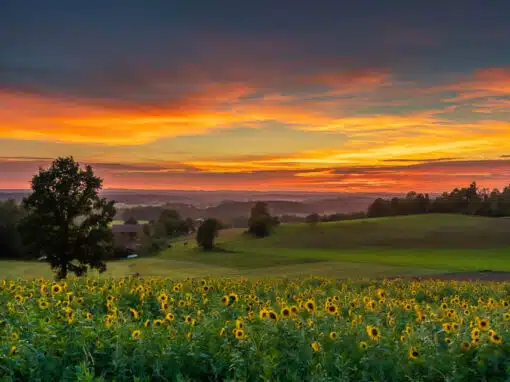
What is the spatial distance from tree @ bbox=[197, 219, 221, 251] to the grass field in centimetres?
195

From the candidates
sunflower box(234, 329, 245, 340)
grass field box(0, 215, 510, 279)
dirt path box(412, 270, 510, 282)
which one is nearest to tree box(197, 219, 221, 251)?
grass field box(0, 215, 510, 279)

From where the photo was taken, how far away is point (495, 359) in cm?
638

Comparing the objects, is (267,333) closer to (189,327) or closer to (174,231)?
(189,327)

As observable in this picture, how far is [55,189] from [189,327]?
3563cm

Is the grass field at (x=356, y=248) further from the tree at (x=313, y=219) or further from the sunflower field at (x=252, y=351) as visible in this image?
the sunflower field at (x=252, y=351)

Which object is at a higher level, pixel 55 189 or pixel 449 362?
pixel 55 189

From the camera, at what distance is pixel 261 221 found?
310 feet

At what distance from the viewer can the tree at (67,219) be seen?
39.9 m

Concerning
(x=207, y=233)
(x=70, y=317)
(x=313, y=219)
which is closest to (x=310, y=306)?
(x=70, y=317)

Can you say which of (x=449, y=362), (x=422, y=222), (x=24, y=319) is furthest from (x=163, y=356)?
(x=422, y=222)

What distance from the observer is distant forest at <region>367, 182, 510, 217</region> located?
107750 mm

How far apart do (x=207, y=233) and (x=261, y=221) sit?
14.6 metres

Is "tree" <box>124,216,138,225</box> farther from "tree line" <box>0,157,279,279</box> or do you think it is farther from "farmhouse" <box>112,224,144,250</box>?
"tree line" <box>0,157,279,279</box>

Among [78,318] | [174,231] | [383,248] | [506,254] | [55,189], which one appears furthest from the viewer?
[174,231]
